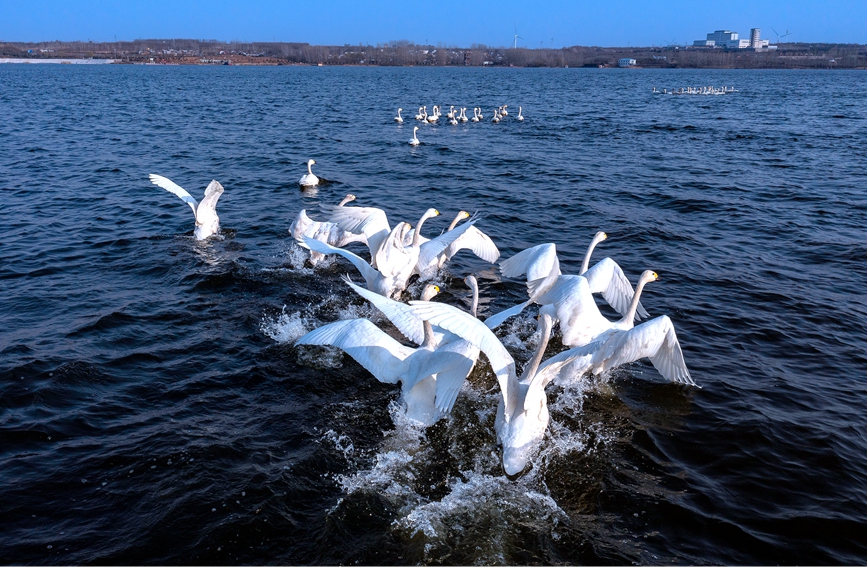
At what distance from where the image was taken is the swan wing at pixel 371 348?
249 inches

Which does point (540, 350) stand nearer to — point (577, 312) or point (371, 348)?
point (577, 312)

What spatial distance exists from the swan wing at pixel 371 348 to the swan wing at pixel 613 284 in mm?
3203

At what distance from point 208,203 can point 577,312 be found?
810cm

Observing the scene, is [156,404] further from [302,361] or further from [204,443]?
[302,361]

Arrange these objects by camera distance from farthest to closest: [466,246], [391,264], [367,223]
Result: [466,246]
[367,223]
[391,264]

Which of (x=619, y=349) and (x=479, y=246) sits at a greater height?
(x=479, y=246)

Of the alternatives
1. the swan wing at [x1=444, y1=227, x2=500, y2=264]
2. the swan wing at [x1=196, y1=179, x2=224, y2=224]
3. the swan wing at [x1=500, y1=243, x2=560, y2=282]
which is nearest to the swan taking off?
the swan wing at [x1=196, y1=179, x2=224, y2=224]

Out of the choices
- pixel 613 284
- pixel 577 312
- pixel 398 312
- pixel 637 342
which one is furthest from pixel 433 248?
pixel 637 342

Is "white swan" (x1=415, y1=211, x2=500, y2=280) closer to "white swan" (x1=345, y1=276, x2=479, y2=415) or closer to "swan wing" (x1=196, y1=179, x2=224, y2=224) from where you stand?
"white swan" (x1=345, y1=276, x2=479, y2=415)

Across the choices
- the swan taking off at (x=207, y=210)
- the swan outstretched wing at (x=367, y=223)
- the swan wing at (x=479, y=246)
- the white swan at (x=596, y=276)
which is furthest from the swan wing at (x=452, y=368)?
the swan taking off at (x=207, y=210)

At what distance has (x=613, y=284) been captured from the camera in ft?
27.9

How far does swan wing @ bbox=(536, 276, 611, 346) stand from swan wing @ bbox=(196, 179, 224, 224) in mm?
7514

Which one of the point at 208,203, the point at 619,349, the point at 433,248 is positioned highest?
the point at 208,203

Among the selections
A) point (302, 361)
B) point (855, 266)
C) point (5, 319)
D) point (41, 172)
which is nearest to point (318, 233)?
point (302, 361)
